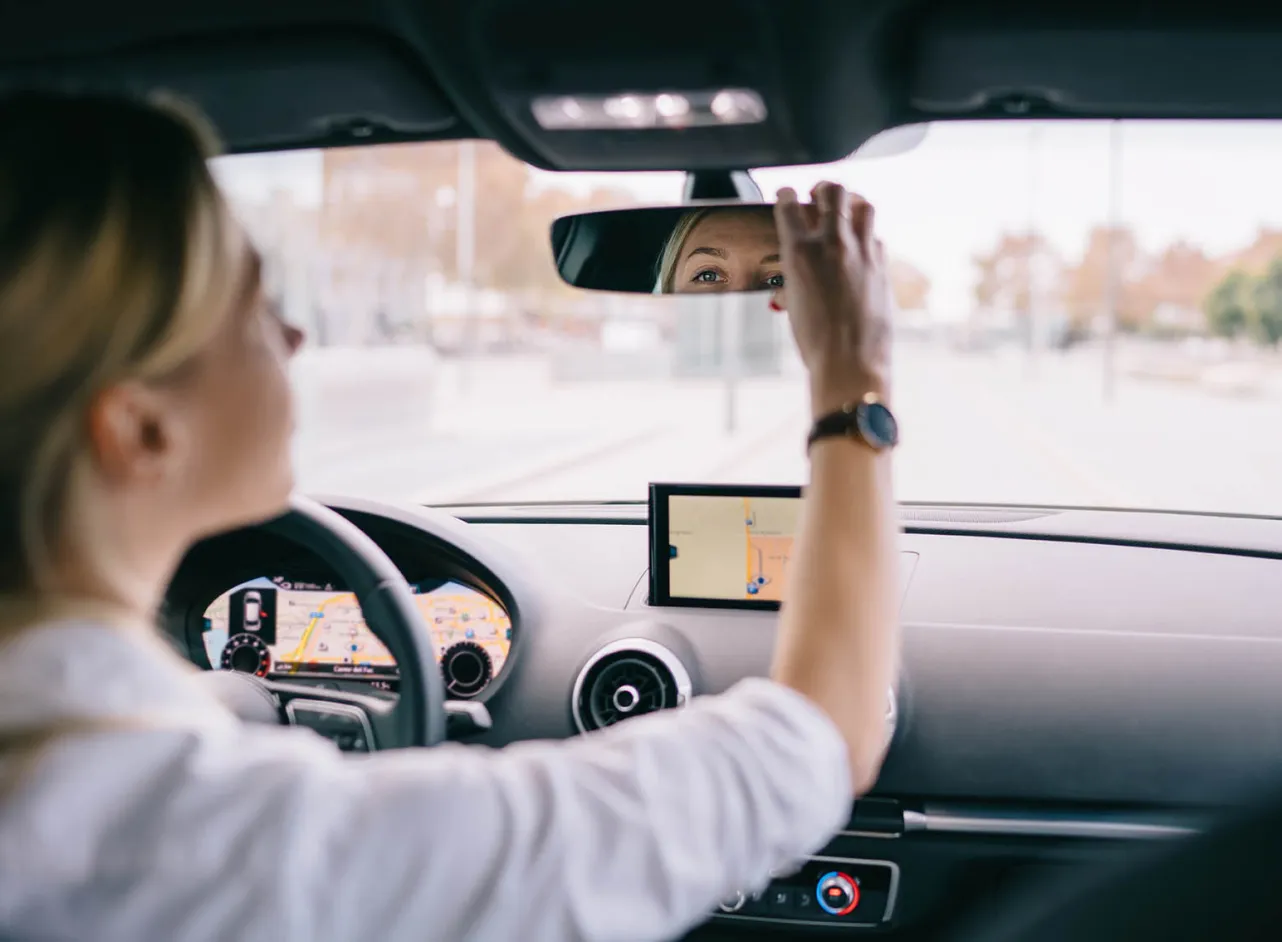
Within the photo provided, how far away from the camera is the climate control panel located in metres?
2.86

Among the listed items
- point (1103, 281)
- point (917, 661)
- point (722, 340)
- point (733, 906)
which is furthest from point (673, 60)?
point (1103, 281)

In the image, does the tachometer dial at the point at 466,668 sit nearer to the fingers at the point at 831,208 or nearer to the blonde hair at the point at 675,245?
the blonde hair at the point at 675,245

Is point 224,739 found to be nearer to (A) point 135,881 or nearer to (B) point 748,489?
(A) point 135,881

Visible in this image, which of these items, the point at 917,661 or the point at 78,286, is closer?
the point at 78,286

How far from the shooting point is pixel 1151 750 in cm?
275

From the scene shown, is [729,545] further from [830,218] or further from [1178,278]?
[1178,278]

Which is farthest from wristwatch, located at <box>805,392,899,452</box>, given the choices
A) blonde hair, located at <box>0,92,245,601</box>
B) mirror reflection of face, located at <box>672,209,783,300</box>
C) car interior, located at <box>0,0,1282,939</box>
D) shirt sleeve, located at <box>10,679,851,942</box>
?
car interior, located at <box>0,0,1282,939</box>

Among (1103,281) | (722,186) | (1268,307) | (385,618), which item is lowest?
(385,618)

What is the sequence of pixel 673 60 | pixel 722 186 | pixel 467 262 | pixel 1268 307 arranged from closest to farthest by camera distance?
pixel 673 60 < pixel 722 186 < pixel 1268 307 < pixel 467 262

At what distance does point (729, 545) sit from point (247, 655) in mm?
1143

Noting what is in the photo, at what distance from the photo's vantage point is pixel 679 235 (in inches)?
91.6

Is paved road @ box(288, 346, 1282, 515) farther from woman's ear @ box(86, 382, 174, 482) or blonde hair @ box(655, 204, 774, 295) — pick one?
woman's ear @ box(86, 382, 174, 482)

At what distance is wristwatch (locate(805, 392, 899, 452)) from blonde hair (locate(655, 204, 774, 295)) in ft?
3.13

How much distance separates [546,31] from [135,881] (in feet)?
5.20
